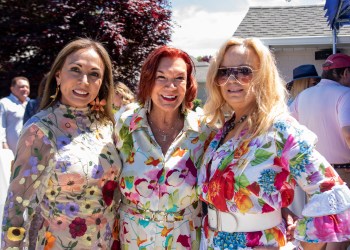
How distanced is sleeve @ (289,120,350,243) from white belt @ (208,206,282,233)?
0.16m

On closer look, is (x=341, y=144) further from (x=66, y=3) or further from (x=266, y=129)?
(x=66, y=3)

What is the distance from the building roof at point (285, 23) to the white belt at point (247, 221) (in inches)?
392

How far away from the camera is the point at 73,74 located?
2668 mm

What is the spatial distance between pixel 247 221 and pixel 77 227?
2.86 ft

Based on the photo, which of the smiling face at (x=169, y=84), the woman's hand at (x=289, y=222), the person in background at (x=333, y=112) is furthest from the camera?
the person in background at (x=333, y=112)

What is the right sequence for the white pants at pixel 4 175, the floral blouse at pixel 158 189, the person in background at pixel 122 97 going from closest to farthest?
the floral blouse at pixel 158 189
the white pants at pixel 4 175
the person in background at pixel 122 97

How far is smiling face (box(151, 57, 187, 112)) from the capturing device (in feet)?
9.08

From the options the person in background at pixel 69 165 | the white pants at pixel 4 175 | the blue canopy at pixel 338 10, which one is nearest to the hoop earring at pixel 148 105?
the person in background at pixel 69 165

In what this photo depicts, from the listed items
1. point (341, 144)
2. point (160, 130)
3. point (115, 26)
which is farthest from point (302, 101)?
point (115, 26)

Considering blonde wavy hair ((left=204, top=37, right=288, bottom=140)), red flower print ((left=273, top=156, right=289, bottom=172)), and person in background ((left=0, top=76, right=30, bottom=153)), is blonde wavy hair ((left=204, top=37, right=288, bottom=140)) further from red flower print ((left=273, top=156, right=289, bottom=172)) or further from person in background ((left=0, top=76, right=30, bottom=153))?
person in background ((left=0, top=76, right=30, bottom=153))

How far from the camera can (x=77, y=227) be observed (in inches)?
100

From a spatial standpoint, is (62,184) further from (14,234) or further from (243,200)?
(243,200)

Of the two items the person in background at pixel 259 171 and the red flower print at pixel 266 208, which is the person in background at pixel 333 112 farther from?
the red flower print at pixel 266 208

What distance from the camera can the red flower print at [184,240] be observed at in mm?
2672
